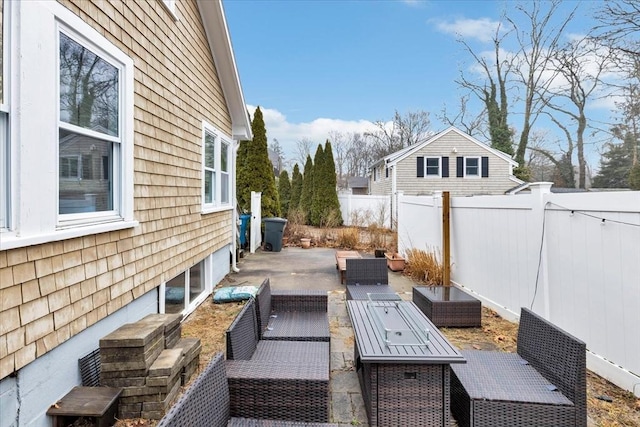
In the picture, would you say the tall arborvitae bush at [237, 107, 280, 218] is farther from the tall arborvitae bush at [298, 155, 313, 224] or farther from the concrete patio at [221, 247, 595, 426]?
the tall arborvitae bush at [298, 155, 313, 224]

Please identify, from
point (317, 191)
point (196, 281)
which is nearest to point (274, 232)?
point (196, 281)

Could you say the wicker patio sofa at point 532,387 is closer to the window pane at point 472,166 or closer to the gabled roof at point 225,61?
the gabled roof at point 225,61

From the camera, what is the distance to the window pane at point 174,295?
4.80 metres

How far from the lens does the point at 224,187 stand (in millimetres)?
7801

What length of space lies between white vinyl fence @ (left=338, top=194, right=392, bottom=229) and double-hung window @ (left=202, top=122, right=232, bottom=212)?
905 centimetres

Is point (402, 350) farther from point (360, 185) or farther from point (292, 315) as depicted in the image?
point (360, 185)

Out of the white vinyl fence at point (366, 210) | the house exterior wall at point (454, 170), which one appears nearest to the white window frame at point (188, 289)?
the white vinyl fence at point (366, 210)

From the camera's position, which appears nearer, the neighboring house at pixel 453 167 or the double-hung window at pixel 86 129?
the double-hung window at pixel 86 129

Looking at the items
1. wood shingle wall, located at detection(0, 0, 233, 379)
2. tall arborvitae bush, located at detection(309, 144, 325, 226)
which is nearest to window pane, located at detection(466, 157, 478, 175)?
tall arborvitae bush, located at detection(309, 144, 325, 226)

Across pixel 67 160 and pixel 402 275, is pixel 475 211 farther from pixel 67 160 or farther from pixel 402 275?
pixel 67 160

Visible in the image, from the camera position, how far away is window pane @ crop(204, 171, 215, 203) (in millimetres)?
6504

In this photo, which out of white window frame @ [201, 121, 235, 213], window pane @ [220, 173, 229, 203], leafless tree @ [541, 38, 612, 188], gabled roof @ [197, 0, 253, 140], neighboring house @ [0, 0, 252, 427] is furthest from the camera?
leafless tree @ [541, 38, 612, 188]

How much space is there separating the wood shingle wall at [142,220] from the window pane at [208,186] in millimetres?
330

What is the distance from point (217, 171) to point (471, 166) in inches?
632
